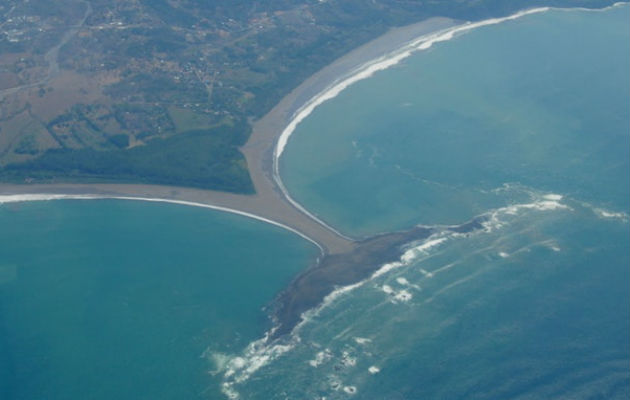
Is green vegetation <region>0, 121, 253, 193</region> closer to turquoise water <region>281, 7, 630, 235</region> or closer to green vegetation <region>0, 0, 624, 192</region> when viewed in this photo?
green vegetation <region>0, 0, 624, 192</region>

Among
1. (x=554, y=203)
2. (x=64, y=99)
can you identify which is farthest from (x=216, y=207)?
(x=554, y=203)

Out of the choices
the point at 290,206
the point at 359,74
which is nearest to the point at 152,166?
the point at 290,206

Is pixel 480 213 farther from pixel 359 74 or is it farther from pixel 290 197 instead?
pixel 359 74

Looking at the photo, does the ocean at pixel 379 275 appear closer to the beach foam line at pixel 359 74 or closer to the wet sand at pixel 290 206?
the beach foam line at pixel 359 74

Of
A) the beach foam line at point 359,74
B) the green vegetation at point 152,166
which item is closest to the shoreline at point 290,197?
the beach foam line at point 359,74

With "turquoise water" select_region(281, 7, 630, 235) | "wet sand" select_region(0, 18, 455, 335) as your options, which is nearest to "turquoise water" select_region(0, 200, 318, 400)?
"wet sand" select_region(0, 18, 455, 335)

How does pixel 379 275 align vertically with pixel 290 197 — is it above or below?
below

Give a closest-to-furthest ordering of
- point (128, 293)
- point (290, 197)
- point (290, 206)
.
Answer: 1. point (128, 293)
2. point (290, 206)
3. point (290, 197)
